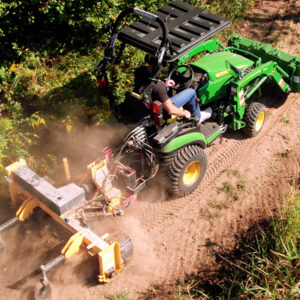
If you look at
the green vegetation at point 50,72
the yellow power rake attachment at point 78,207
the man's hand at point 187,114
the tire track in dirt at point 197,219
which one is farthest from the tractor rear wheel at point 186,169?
the green vegetation at point 50,72

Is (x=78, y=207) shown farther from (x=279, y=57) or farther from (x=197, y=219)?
(x=279, y=57)

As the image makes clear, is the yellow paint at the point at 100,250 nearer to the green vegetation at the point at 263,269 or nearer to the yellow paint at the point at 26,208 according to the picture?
the yellow paint at the point at 26,208

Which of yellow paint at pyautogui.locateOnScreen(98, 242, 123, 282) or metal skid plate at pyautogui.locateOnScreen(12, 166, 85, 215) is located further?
metal skid plate at pyautogui.locateOnScreen(12, 166, 85, 215)

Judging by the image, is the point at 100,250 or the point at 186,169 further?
the point at 186,169

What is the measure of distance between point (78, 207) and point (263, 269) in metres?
2.04

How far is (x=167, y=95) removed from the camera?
4352mm

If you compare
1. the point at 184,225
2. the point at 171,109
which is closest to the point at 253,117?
the point at 171,109

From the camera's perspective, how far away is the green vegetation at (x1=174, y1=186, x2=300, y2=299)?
3516mm

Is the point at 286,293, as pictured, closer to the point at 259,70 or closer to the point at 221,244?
the point at 221,244

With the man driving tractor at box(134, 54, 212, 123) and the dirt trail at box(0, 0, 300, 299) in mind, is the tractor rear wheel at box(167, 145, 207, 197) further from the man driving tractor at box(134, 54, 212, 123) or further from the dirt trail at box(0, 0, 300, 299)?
the man driving tractor at box(134, 54, 212, 123)

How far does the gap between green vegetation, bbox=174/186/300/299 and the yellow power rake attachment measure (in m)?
0.81

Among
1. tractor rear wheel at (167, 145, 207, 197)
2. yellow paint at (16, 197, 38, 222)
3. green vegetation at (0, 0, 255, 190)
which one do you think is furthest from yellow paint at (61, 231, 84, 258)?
green vegetation at (0, 0, 255, 190)

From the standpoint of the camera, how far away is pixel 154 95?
424 centimetres

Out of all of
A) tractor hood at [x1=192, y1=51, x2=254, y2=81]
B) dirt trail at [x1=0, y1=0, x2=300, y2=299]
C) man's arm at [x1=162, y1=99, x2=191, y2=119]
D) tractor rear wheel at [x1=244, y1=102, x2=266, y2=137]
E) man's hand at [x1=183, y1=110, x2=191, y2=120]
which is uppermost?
tractor hood at [x1=192, y1=51, x2=254, y2=81]
